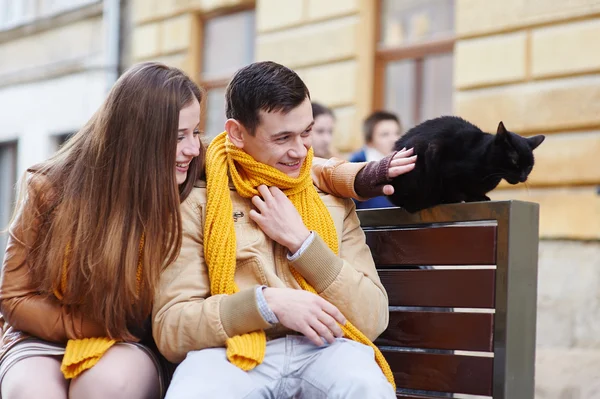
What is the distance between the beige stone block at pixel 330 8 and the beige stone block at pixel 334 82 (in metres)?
0.48

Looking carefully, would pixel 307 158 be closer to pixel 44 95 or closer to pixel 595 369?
pixel 595 369

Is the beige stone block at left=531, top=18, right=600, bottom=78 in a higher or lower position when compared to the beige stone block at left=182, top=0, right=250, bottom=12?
lower

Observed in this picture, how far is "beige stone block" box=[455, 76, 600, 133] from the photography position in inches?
259

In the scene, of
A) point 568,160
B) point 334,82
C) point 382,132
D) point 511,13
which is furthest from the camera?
point 334,82

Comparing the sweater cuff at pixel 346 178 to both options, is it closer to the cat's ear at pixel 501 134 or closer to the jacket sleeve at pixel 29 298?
the cat's ear at pixel 501 134

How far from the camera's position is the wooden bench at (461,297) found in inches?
104

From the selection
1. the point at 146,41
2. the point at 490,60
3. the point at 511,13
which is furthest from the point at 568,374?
the point at 146,41

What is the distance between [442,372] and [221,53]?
26.6 feet

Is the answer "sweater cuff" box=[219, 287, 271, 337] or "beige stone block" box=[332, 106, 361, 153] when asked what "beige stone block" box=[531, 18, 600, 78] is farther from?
"sweater cuff" box=[219, 287, 271, 337]

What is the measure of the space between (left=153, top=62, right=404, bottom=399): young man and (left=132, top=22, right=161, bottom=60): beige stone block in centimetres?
805

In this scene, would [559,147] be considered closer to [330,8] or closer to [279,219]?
[330,8]

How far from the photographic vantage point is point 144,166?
285 cm

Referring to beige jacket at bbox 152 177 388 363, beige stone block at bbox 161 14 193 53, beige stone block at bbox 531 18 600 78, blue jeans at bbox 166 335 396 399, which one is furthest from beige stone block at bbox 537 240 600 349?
beige stone block at bbox 161 14 193 53

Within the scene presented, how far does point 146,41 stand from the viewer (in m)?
11.0
